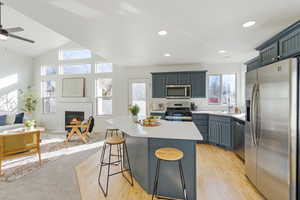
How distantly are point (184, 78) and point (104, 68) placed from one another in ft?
10.9

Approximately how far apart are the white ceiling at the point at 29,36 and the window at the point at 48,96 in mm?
1408

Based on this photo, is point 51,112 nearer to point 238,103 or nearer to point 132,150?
point 132,150

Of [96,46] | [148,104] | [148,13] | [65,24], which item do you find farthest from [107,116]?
[148,13]

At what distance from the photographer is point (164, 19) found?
2.08 meters

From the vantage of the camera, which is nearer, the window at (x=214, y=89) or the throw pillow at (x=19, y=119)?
the window at (x=214, y=89)

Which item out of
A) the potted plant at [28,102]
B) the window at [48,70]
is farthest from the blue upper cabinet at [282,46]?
the potted plant at [28,102]

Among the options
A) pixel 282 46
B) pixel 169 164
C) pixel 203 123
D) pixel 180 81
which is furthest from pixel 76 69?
pixel 282 46

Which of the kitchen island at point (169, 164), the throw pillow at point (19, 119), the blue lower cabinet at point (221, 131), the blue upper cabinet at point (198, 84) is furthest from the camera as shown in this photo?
the throw pillow at point (19, 119)

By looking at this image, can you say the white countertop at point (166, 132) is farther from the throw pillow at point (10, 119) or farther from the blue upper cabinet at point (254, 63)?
the throw pillow at point (10, 119)

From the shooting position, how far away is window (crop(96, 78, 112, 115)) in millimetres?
5918

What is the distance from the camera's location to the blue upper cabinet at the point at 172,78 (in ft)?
15.6

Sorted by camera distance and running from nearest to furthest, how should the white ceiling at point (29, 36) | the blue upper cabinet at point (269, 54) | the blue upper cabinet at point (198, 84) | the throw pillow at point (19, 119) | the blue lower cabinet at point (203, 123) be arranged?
the blue upper cabinet at point (269, 54) → the white ceiling at point (29, 36) → the blue lower cabinet at point (203, 123) → the blue upper cabinet at point (198, 84) → the throw pillow at point (19, 119)

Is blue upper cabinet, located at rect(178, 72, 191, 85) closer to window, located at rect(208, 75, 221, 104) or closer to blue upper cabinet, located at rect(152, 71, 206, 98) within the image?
blue upper cabinet, located at rect(152, 71, 206, 98)

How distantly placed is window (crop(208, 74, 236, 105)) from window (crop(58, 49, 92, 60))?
4.97 metres
